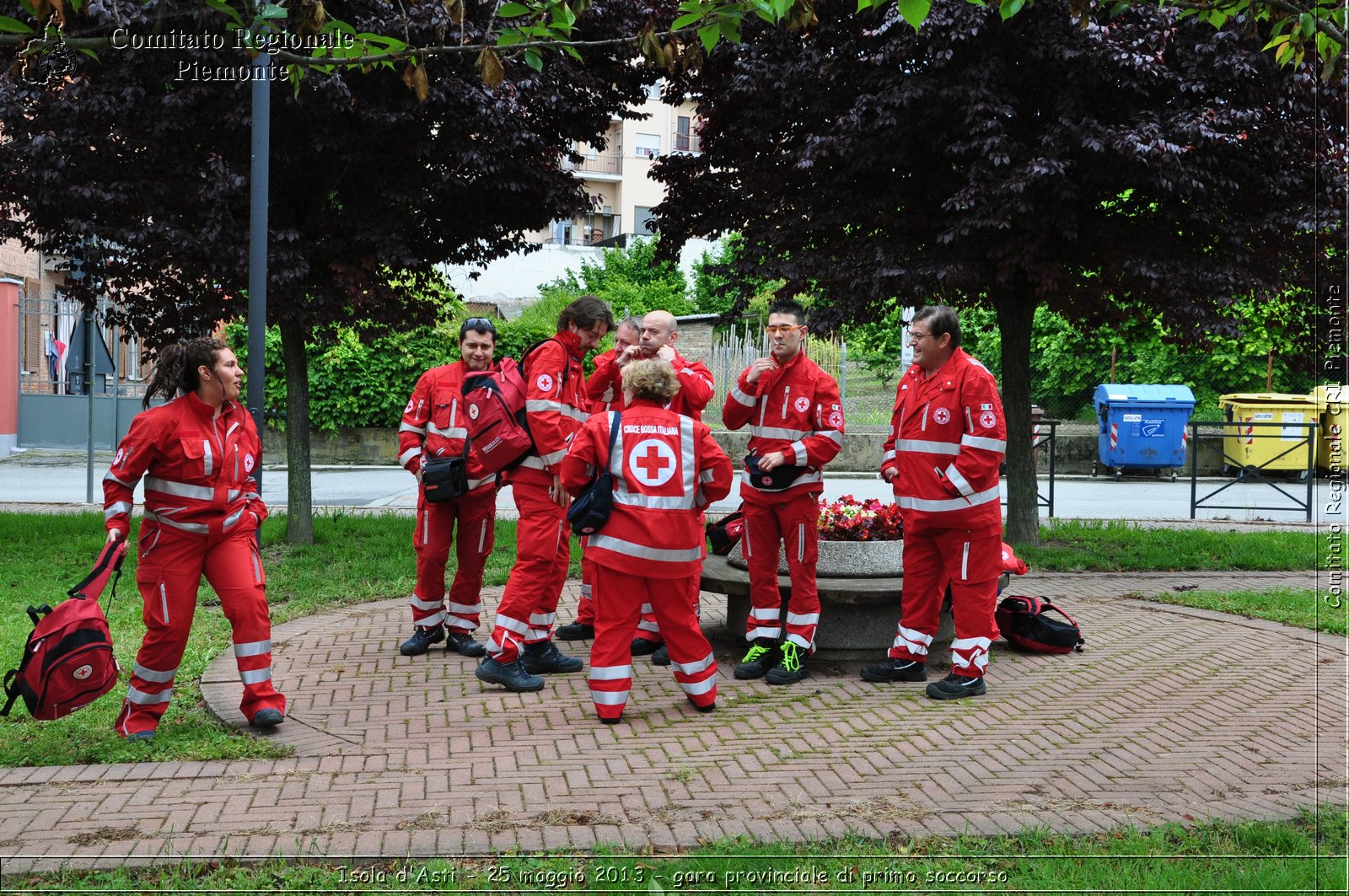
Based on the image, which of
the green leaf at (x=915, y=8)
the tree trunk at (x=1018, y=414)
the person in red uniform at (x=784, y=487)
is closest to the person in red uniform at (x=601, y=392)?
the person in red uniform at (x=784, y=487)

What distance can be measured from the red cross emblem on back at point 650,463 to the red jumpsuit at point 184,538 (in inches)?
72.2

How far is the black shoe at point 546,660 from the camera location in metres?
6.91

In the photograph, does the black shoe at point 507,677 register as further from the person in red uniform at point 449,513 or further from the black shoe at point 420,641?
the black shoe at point 420,641

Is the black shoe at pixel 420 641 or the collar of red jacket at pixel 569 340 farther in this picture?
the black shoe at pixel 420 641

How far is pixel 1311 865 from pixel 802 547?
10.6ft

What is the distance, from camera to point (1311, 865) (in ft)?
13.2

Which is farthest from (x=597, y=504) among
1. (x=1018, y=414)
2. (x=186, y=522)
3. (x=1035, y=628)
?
(x=1018, y=414)

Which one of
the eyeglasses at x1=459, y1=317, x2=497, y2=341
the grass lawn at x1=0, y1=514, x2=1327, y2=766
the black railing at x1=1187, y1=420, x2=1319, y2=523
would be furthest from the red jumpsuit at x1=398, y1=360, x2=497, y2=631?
the black railing at x1=1187, y1=420, x2=1319, y2=523

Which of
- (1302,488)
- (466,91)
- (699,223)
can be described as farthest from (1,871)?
(1302,488)

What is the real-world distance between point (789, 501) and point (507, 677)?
1826 millimetres

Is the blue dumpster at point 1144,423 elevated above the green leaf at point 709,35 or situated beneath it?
situated beneath

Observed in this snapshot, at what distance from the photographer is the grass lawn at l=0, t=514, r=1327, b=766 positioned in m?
5.49

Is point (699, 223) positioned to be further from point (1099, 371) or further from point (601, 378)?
point (1099, 371)

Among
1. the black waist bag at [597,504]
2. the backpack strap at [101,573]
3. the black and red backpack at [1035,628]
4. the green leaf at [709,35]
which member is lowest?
the black and red backpack at [1035,628]
